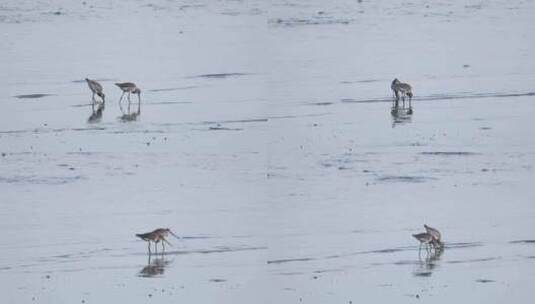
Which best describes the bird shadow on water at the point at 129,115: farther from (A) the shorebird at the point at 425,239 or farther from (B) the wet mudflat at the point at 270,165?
(A) the shorebird at the point at 425,239

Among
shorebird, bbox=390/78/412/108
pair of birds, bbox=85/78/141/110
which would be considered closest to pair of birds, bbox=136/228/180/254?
pair of birds, bbox=85/78/141/110

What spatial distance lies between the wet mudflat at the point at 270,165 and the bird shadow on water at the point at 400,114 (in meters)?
0.06

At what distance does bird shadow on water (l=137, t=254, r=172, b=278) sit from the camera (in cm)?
1328

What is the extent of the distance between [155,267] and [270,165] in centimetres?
412

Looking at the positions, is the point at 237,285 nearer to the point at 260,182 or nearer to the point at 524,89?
the point at 260,182

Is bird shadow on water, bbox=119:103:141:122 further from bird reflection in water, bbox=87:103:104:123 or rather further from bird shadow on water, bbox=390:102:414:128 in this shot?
bird shadow on water, bbox=390:102:414:128

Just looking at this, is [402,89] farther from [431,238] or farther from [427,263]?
[427,263]

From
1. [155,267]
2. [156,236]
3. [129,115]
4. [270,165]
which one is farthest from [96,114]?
[155,267]

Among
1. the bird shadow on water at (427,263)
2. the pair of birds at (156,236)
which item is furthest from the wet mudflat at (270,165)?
the pair of birds at (156,236)

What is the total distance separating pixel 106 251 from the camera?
45.6ft

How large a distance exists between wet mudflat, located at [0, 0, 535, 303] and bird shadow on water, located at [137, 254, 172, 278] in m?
0.03

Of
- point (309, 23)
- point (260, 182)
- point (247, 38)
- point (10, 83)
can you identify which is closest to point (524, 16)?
point (309, 23)

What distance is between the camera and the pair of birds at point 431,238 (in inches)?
541

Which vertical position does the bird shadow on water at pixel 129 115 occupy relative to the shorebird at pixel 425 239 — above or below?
above
